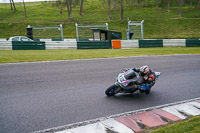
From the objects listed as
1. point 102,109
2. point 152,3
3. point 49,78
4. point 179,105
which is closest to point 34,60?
point 49,78

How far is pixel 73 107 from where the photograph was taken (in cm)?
716

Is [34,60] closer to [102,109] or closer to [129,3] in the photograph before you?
[102,109]

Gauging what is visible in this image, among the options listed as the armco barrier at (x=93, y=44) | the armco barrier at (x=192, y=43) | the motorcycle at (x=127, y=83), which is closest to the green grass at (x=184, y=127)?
the motorcycle at (x=127, y=83)

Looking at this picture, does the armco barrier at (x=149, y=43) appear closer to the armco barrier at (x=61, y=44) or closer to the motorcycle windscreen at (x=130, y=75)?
the armco barrier at (x=61, y=44)

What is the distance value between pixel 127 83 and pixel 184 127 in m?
2.72

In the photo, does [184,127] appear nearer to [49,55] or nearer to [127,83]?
[127,83]

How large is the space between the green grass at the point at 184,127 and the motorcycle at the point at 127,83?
2420 mm

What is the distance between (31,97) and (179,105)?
4.87 meters

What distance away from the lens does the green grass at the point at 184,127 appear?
552 centimetres

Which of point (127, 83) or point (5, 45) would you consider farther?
point (5, 45)

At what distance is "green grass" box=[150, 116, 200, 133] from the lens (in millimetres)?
5516

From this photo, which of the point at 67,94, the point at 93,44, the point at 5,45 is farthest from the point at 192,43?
the point at 67,94

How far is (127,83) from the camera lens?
317 inches

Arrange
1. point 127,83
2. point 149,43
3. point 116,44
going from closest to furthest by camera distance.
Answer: point 127,83, point 116,44, point 149,43
